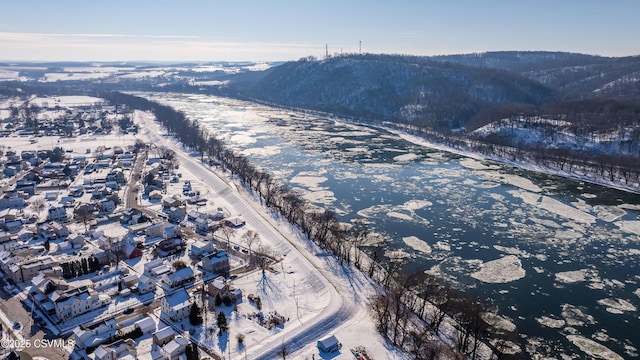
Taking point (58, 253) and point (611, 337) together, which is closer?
point (611, 337)

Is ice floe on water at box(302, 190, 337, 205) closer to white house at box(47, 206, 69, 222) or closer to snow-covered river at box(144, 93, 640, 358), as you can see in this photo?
snow-covered river at box(144, 93, 640, 358)

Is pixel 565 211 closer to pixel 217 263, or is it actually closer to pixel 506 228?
pixel 506 228

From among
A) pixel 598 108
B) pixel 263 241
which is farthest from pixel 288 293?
pixel 598 108

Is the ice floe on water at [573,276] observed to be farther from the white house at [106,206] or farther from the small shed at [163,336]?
the white house at [106,206]

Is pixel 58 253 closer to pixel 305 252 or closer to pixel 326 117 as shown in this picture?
pixel 305 252

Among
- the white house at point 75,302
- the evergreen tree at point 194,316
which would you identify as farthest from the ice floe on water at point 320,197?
the white house at point 75,302

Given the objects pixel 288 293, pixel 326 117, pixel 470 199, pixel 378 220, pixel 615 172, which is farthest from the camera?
pixel 326 117

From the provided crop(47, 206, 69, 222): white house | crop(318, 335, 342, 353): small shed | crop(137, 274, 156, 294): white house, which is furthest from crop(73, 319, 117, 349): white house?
crop(47, 206, 69, 222): white house
